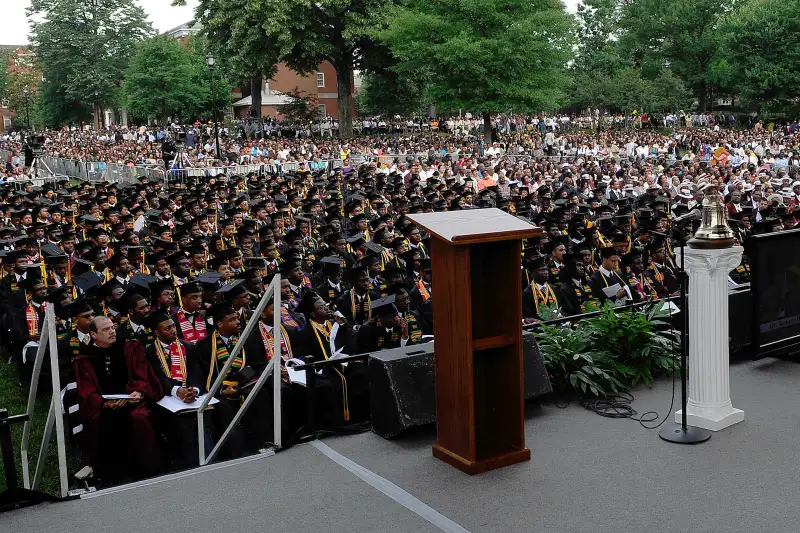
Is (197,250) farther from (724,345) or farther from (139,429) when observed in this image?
(724,345)

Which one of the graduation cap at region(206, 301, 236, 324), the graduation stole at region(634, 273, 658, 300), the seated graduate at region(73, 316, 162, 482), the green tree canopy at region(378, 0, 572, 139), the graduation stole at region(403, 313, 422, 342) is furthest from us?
the green tree canopy at region(378, 0, 572, 139)

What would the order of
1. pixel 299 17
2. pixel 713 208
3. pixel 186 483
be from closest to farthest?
1. pixel 186 483
2. pixel 713 208
3. pixel 299 17

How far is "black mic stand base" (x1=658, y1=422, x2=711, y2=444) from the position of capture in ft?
18.3

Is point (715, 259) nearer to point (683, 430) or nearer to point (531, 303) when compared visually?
point (683, 430)

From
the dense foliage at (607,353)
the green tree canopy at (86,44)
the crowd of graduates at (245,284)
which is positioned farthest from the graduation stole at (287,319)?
the green tree canopy at (86,44)

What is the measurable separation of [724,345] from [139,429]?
4461 millimetres

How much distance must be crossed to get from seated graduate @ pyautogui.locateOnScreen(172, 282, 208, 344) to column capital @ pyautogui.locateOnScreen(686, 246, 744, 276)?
5.08 m

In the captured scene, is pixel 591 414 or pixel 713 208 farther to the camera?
pixel 591 414

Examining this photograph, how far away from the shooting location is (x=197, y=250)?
11742mm

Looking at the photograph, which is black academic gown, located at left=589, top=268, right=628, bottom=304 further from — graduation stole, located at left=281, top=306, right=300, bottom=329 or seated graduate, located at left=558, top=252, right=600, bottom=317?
graduation stole, located at left=281, top=306, right=300, bottom=329

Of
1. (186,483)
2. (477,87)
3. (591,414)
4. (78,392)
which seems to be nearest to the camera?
(186,483)

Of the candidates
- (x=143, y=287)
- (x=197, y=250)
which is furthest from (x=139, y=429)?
(x=197, y=250)

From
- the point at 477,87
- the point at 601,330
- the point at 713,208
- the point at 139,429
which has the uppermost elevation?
the point at 477,87

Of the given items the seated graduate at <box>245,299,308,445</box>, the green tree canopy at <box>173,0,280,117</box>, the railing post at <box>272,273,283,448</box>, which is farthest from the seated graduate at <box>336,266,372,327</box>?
the green tree canopy at <box>173,0,280,117</box>
